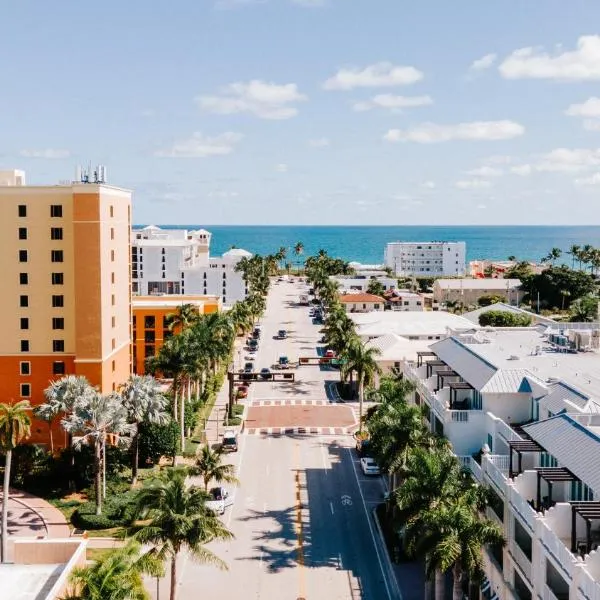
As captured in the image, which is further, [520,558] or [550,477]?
[520,558]

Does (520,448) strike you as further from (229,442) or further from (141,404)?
(229,442)

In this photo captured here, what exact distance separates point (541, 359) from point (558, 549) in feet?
83.8

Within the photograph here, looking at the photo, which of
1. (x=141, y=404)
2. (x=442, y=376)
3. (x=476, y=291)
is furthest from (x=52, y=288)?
(x=476, y=291)

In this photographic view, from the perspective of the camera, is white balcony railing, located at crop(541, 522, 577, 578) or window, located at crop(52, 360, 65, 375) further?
window, located at crop(52, 360, 65, 375)

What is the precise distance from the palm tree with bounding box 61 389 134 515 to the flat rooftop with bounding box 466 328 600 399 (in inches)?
1072

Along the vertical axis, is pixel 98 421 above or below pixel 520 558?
above

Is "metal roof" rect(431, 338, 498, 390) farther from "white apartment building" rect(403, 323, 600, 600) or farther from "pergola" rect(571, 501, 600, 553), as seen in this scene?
"pergola" rect(571, 501, 600, 553)

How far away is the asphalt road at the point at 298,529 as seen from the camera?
1729 inches

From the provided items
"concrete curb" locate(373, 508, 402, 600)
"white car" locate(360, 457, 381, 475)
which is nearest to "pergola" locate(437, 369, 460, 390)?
"white car" locate(360, 457, 381, 475)

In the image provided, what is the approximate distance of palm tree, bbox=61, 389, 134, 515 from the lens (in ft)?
184

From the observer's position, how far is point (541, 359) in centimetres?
5488

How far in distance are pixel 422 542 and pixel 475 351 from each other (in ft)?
84.1

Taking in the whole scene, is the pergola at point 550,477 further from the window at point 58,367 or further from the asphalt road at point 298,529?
the window at point 58,367

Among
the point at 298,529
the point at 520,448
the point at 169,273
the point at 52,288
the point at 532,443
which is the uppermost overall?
the point at 52,288
